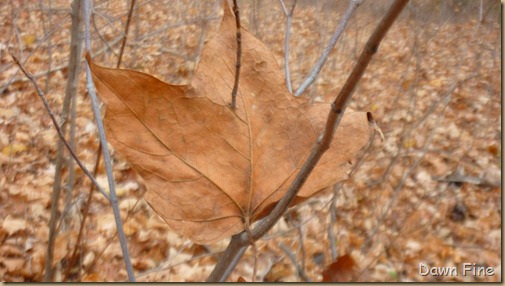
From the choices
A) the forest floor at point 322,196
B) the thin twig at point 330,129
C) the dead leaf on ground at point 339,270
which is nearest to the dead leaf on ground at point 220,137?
the thin twig at point 330,129

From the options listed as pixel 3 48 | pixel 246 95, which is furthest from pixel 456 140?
pixel 3 48

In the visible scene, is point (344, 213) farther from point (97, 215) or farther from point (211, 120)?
point (211, 120)

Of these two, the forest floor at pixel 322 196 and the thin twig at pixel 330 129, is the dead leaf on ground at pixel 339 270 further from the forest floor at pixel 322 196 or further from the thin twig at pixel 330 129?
the forest floor at pixel 322 196

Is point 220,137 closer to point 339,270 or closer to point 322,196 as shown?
point 339,270

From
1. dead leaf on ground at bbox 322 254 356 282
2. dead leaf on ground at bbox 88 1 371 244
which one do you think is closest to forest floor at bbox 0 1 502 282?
dead leaf on ground at bbox 322 254 356 282

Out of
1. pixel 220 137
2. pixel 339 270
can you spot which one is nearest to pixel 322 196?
pixel 339 270

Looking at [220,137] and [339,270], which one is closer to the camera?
[220,137]

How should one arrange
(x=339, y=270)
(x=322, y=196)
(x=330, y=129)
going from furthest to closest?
1. (x=322, y=196)
2. (x=339, y=270)
3. (x=330, y=129)
